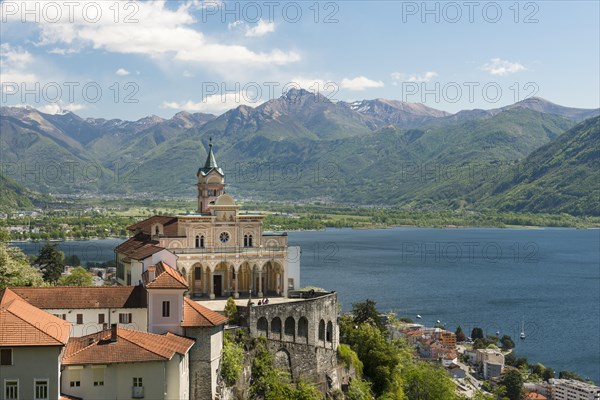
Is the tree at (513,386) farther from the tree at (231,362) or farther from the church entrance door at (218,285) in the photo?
the tree at (231,362)

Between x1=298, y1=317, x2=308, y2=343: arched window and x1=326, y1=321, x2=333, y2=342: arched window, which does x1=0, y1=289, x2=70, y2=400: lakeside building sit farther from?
x1=326, y1=321, x2=333, y2=342: arched window

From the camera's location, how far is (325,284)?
13650 centimetres

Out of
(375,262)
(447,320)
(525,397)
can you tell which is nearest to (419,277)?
(375,262)

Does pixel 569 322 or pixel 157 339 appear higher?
pixel 157 339

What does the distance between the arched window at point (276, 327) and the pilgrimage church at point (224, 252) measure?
8.88m

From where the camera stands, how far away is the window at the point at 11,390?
31.3 metres

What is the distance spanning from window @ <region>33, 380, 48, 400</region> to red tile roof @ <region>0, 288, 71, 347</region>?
5.54 feet

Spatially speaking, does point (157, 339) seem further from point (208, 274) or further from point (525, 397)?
point (525, 397)

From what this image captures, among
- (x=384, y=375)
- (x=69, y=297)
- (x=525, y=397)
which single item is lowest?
(x=525, y=397)

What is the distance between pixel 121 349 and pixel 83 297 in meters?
9.07

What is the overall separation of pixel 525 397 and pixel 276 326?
45305mm

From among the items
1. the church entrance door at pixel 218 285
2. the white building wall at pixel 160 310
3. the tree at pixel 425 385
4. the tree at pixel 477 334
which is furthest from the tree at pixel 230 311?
the tree at pixel 477 334

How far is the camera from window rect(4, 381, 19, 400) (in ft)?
103

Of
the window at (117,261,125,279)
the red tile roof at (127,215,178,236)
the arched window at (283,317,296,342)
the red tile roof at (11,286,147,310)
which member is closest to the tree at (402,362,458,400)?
the arched window at (283,317,296,342)
